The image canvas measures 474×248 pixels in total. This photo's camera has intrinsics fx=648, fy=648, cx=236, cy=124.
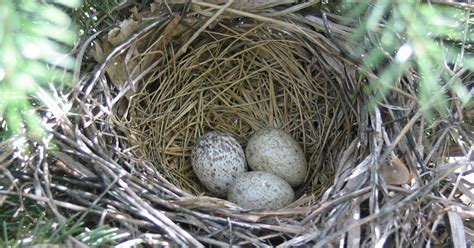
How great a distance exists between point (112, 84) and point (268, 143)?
0.42m

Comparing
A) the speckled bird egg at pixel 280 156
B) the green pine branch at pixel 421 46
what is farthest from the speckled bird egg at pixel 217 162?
the green pine branch at pixel 421 46

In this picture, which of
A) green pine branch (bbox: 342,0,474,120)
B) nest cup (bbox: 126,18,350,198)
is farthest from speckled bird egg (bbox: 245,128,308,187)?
green pine branch (bbox: 342,0,474,120)

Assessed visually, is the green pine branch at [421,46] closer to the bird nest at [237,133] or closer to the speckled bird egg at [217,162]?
the bird nest at [237,133]

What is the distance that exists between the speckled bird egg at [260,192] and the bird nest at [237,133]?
0.06m

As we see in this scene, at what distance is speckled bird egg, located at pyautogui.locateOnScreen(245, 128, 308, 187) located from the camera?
5.38ft

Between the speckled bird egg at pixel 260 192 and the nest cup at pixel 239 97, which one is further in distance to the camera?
the nest cup at pixel 239 97

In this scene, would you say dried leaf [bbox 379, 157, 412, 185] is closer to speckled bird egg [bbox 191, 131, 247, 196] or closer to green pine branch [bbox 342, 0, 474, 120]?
green pine branch [bbox 342, 0, 474, 120]

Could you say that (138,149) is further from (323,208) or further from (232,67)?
(323,208)

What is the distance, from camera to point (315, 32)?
5.27ft

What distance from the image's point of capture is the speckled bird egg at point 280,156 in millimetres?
1640

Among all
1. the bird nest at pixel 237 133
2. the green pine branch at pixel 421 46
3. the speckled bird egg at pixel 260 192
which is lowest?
the speckled bird egg at pixel 260 192

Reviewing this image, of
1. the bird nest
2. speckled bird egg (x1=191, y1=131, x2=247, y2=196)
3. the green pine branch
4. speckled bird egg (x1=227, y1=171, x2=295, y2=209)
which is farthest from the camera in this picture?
speckled bird egg (x1=191, y1=131, x2=247, y2=196)

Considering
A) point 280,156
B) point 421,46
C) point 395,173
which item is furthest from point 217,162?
point 421,46

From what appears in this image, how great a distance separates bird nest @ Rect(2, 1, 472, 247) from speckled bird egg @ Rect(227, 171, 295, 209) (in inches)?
2.5
